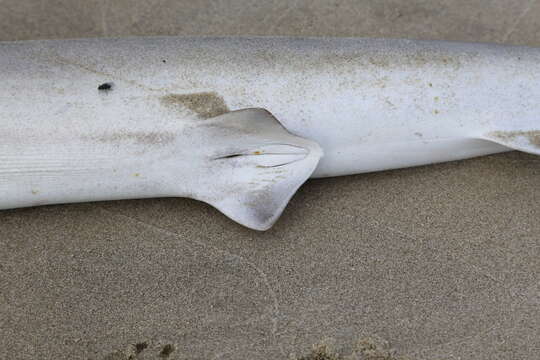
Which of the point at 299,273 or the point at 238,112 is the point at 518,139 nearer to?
the point at 299,273

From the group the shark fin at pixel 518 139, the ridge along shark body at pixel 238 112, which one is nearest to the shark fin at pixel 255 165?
the ridge along shark body at pixel 238 112

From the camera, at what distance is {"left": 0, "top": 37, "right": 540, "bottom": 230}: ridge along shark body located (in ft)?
9.14

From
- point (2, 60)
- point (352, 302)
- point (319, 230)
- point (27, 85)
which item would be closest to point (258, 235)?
point (319, 230)

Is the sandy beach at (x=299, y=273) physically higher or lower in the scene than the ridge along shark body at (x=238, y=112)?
lower

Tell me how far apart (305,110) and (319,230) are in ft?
2.19

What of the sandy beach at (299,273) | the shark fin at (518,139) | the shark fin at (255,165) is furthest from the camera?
the shark fin at (518,139)

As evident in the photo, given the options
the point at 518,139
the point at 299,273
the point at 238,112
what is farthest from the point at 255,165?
the point at 518,139

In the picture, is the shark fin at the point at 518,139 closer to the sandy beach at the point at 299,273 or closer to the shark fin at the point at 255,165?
the sandy beach at the point at 299,273

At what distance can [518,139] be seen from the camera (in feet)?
10.0

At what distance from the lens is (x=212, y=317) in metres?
2.80

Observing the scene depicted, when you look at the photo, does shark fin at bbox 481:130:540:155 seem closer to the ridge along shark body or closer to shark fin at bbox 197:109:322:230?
the ridge along shark body

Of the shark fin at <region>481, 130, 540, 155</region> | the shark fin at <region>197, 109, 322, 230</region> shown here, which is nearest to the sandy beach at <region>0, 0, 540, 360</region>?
the shark fin at <region>197, 109, 322, 230</region>

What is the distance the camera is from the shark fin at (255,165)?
2881mm

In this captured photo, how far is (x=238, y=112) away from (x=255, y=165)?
284 mm
